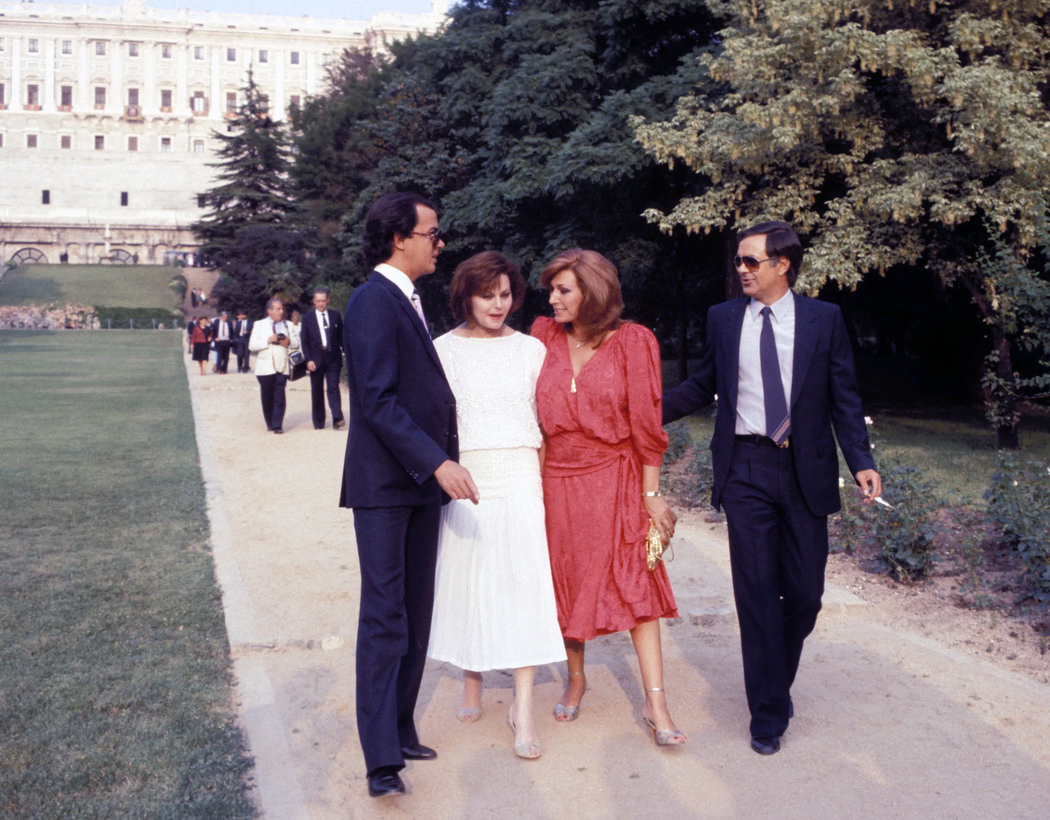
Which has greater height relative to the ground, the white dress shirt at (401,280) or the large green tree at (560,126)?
the large green tree at (560,126)

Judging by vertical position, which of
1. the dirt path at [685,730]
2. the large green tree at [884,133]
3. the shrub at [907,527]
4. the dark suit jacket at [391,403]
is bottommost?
the dirt path at [685,730]

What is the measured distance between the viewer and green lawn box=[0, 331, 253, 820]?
3576 millimetres

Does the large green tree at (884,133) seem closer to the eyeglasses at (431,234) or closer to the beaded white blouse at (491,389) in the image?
the beaded white blouse at (491,389)

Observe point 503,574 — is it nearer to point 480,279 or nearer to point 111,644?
point 480,279

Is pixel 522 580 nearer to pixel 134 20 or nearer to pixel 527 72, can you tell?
pixel 527 72

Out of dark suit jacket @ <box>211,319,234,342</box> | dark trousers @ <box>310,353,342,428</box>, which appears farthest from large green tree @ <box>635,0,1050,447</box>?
dark suit jacket @ <box>211,319,234,342</box>

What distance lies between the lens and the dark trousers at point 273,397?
1365cm

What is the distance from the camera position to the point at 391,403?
348cm

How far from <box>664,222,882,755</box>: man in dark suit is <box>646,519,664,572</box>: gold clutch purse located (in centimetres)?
27

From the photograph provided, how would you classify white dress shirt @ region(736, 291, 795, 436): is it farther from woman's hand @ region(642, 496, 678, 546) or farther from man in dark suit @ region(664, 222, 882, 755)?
woman's hand @ region(642, 496, 678, 546)

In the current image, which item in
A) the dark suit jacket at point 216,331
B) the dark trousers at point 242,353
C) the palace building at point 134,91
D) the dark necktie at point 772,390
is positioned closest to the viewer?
the dark necktie at point 772,390

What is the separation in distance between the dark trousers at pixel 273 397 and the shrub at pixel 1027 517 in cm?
919

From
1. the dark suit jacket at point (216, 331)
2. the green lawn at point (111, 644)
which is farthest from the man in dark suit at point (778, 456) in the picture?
the dark suit jacket at point (216, 331)

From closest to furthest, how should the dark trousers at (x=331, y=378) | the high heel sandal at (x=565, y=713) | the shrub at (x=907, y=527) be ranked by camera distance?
1. the high heel sandal at (x=565, y=713)
2. the shrub at (x=907, y=527)
3. the dark trousers at (x=331, y=378)
